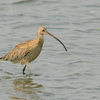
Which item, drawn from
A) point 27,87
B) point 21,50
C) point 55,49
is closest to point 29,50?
point 21,50

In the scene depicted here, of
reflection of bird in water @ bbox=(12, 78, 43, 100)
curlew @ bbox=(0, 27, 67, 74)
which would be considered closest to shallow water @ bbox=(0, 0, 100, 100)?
reflection of bird in water @ bbox=(12, 78, 43, 100)

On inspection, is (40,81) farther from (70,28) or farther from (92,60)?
(70,28)

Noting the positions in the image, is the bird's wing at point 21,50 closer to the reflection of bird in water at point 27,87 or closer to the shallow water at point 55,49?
the shallow water at point 55,49

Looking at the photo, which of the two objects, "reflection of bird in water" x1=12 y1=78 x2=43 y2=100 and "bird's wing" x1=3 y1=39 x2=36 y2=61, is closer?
"reflection of bird in water" x1=12 y1=78 x2=43 y2=100

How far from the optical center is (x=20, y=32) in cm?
1636

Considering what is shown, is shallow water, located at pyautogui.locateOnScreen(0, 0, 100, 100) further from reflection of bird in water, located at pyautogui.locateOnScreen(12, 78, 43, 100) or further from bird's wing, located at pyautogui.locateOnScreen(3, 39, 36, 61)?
bird's wing, located at pyautogui.locateOnScreen(3, 39, 36, 61)

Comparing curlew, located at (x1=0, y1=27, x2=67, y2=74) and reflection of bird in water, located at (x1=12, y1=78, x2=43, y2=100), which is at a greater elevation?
curlew, located at (x1=0, y1=27, x2=67, y2=74)

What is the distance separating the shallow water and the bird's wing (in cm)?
34

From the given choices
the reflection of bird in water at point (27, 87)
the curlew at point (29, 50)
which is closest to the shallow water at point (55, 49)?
the reflection of bird in water at point (27, 87)

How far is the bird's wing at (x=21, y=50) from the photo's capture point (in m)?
12.7

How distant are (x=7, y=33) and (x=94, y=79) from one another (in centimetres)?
534

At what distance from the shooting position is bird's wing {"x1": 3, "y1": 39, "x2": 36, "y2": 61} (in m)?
12.7

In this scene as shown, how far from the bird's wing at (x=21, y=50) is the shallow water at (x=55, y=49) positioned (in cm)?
34

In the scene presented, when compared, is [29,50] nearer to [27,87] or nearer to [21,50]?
[21,50]
